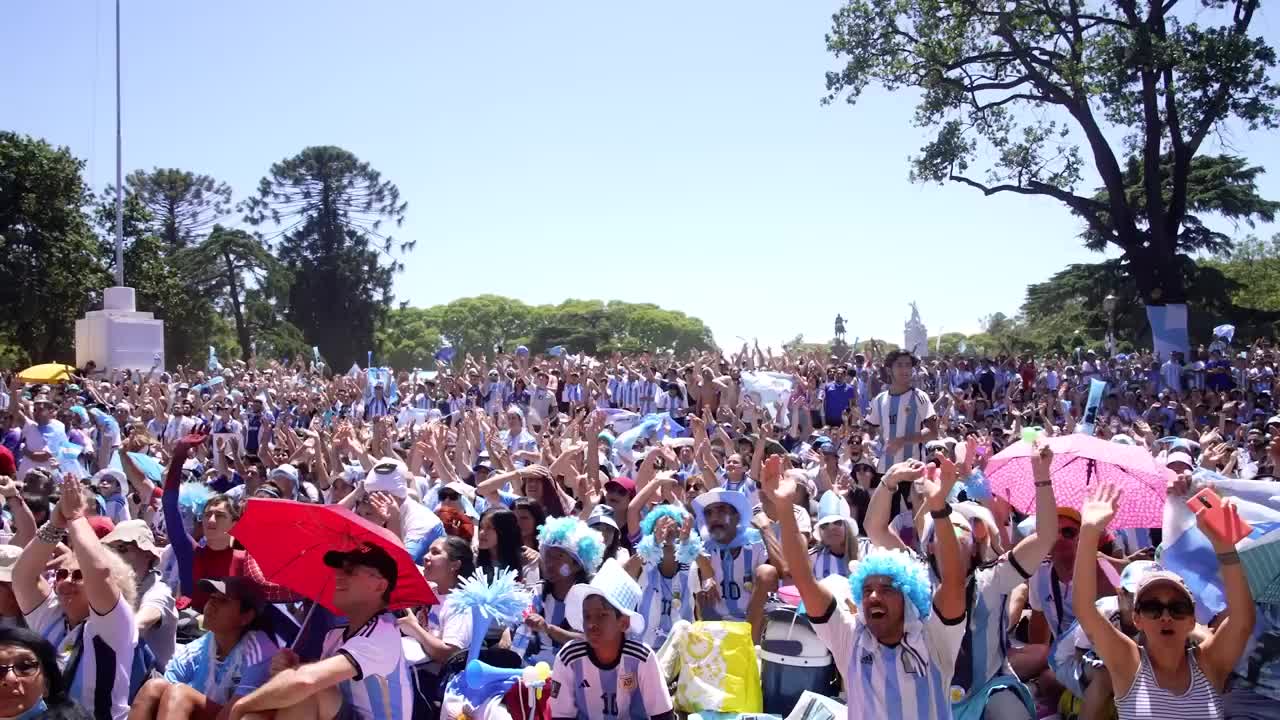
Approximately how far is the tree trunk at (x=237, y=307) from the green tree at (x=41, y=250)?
17774 millimetres

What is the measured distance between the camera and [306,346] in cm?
5266

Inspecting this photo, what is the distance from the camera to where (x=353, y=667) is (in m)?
3.31

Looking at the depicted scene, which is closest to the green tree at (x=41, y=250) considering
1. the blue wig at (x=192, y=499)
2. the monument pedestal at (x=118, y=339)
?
the monument pedestal at (x=118, y=339)

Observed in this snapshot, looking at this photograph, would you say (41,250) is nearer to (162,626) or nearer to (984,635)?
(162,626)

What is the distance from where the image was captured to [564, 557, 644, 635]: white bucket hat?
443 cm

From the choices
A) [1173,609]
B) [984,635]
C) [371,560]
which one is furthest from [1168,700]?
[371,560]

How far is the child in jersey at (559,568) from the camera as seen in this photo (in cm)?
540

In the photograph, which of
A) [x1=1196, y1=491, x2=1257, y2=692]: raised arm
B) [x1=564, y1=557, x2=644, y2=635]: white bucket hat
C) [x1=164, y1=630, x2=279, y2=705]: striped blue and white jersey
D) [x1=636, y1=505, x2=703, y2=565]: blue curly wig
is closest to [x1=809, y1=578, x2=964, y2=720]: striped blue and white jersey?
[x1=1196, y1=491, x2=1257, y2=692]: raised arm

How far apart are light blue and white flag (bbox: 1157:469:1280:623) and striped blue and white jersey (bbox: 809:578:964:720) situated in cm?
106

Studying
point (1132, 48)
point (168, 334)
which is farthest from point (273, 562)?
point (168, 334)

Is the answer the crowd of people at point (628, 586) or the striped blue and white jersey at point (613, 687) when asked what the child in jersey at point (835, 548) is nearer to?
the crowd of people at point (628, 586)

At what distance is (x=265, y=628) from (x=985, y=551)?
329 centimetres

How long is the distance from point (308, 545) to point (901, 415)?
5555mm

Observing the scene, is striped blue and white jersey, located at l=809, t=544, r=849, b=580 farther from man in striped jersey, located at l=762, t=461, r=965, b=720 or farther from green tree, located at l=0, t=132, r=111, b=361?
green tree, located at l=0, t=132, r=111, b=361
